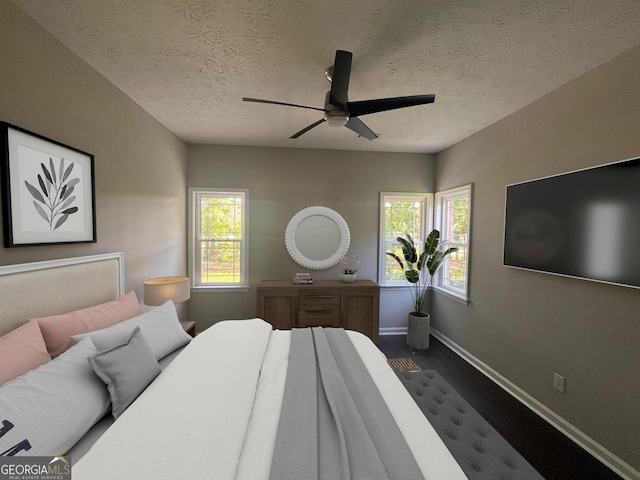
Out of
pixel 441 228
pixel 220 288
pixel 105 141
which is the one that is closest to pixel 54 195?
pixel 105 141

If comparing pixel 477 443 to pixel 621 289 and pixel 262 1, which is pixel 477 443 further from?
pixel 262 1

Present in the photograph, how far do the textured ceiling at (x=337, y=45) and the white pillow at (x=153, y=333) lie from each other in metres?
1.80

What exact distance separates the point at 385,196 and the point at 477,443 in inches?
125

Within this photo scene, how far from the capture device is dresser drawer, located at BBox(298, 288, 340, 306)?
336 cm

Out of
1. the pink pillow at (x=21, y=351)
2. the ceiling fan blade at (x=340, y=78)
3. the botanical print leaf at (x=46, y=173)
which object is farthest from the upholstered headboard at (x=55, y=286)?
the ceiling fan blade at (x=340, y=78)

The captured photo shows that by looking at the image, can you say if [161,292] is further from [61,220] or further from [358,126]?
[358,126]

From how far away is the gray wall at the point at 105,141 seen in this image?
143 cm

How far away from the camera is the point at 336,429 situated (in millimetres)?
1156

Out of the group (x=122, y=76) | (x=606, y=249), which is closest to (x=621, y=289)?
(x=606, y=249)

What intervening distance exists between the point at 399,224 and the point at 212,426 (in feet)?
11.8

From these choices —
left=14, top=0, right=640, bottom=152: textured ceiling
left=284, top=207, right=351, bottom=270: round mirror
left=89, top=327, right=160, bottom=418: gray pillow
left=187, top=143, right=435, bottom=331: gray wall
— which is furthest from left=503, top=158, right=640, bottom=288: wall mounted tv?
left=89, top=327, right=160, bottom=418: gray pillow

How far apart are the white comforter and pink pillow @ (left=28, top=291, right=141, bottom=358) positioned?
559 millimetres

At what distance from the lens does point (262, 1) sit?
1.37 m

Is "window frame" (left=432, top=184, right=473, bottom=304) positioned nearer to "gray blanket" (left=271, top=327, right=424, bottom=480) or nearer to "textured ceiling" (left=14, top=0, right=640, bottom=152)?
"textured ceiling" (left=14, top=0, right=640, bottom=152)
